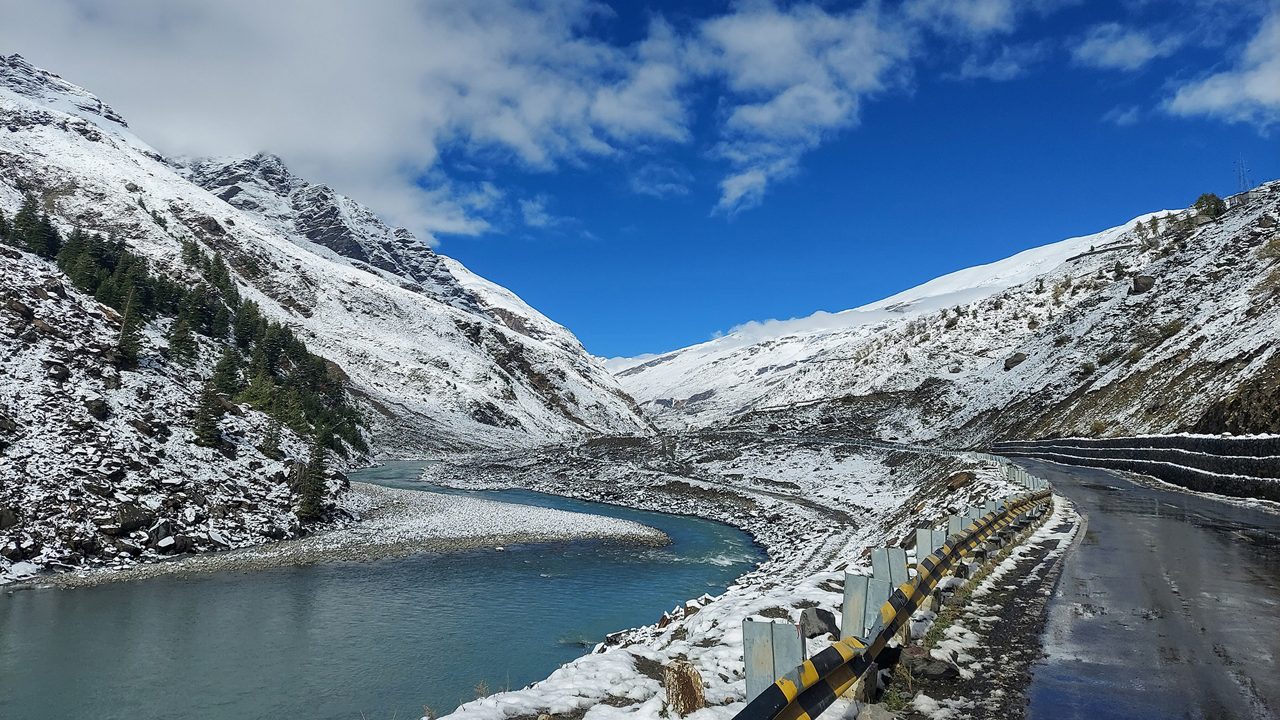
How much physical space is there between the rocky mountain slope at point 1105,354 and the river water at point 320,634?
28.7 meters

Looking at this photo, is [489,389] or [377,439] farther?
[489,389]

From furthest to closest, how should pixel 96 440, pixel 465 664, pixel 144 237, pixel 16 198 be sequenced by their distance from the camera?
pixel 144 237, pixel 16 198, pixel 96 440, pixel 465 664

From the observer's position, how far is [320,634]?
2214 cm

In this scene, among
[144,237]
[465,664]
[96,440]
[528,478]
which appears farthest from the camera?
[144,237]

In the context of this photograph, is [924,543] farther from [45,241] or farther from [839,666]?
[45,241]

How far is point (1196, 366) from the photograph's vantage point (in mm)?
43438

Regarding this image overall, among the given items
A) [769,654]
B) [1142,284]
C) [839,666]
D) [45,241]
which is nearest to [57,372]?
[769,654]

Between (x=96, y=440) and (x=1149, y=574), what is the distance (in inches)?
1688

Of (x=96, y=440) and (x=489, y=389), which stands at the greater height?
(x=489, y=389)

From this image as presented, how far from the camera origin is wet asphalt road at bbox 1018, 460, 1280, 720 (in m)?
6.93

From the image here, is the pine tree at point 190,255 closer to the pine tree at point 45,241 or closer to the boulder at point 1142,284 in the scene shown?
the pine tree at point 45,241

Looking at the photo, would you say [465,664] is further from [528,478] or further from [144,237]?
[144,237]

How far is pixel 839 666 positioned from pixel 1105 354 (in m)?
77.1

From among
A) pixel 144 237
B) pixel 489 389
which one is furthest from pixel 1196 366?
pixel 144 237
